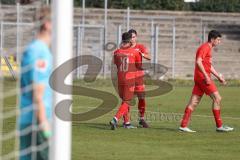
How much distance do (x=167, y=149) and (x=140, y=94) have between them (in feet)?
11.8

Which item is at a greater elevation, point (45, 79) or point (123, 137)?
point (45, 79)

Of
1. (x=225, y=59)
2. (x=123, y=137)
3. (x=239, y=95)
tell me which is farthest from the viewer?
(x=225, y=59)

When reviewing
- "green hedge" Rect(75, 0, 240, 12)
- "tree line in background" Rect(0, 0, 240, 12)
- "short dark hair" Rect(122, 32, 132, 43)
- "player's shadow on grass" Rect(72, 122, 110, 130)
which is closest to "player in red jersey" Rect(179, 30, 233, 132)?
"short dark hair" Rect(122, 32, 132, 43)

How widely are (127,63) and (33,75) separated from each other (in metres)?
8.45

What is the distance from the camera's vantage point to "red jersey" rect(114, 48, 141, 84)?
16141mm

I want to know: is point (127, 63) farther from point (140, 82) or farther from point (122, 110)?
point (122, 110)

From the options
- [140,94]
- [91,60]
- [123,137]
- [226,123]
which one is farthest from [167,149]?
[91,60]

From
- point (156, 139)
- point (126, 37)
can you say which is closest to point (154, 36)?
point (126, 37)

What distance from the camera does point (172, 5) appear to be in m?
44.0

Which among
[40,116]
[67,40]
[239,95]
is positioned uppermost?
[67,40]

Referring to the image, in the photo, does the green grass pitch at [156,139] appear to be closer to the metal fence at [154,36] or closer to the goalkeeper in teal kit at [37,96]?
the goalkeeper in teal kit at [37,96]

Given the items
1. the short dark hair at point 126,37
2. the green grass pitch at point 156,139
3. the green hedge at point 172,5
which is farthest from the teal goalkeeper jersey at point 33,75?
the green hedge at point 172,5

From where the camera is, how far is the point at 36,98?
7.65m

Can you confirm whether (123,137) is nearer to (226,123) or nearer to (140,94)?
(140,94)
